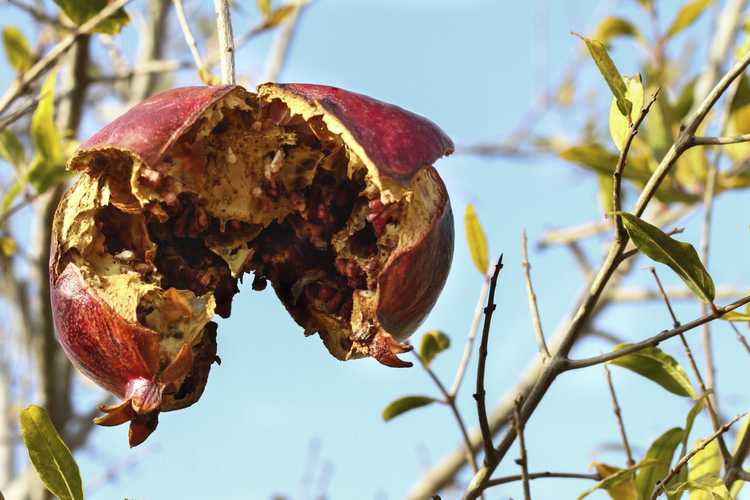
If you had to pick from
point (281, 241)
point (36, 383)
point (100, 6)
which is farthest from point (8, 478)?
point (281, 241)

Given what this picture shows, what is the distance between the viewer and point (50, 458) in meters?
1.09

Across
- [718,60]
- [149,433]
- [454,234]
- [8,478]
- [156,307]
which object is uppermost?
[718,60]

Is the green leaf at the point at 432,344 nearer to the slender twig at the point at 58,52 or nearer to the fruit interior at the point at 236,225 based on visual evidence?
the fruit interior at the point at 236,225

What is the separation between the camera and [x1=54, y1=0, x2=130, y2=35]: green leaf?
1.68 metres

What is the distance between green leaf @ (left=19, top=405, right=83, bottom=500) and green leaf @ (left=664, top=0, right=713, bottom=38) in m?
1.73

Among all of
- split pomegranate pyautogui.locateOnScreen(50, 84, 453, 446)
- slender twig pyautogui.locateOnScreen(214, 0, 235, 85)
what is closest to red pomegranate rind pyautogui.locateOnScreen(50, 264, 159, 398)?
split pomegranate pyautogui.locateOnScreen(50, 84, 453, 446)

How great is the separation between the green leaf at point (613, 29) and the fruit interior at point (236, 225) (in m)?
1.28

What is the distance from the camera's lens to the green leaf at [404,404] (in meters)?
1.50

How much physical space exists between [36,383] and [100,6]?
1131mm

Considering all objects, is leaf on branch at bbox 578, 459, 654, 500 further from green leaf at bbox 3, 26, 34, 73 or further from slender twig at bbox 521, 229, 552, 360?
green leaf at bbox 3, 26, 34, 73

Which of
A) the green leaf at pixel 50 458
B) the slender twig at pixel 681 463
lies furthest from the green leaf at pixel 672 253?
the green leaf at pixel 50 458

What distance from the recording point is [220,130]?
4.20 feet

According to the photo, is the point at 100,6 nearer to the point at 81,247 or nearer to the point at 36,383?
the point at 81,247

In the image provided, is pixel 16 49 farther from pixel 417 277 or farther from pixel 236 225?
pixel 417 277
